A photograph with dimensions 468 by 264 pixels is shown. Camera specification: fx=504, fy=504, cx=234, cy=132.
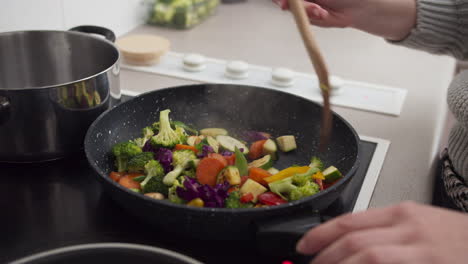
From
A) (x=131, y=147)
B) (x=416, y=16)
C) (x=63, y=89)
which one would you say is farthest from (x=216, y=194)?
(x=416, y=16)

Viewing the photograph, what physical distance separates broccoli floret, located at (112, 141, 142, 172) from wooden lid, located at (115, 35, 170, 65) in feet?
2.05

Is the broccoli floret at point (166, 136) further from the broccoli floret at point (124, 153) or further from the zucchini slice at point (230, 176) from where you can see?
the zucchini slice at point (230, 176)

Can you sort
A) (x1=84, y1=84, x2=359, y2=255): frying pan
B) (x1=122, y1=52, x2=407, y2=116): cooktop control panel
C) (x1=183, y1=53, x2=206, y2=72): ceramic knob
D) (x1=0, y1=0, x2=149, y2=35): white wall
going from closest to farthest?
(x1=84, y1=84, x2=359, y2=255): frying pan < (x1=0, y1=0, x2=149, y2=35): white wall < (x1=122, y1=52, x2=407, y2=116): cooktop control panel < (x1=183, y1=53, x2=206, y2=72): ceramic knob

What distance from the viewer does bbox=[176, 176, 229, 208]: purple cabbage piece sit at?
0.75m

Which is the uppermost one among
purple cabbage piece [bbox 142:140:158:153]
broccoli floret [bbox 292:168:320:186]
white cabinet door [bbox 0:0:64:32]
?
white cabinet door [bbox 0:0:64:32]

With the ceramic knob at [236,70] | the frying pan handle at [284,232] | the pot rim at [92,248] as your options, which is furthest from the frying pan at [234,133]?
the ceramic knob at [236,70]

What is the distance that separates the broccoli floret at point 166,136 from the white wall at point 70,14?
0.52 metres

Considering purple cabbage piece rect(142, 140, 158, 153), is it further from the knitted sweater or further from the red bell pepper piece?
the knitted sweater

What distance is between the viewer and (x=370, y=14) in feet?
3.81

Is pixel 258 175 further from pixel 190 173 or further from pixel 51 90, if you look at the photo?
pixel 51 90

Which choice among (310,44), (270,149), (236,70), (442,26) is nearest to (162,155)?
(270,149)

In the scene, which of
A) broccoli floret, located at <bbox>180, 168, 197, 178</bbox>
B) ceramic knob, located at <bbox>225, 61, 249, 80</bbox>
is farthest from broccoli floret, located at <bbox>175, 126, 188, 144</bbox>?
ceramic knob, located at <bbox>225, 61, 249, 80</bbox>

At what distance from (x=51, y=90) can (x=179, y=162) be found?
0.25 meters

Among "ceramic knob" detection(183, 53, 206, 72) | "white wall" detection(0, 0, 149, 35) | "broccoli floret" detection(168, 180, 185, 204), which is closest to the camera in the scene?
"broccoli floret" detection(168, 180, 185, 204)
